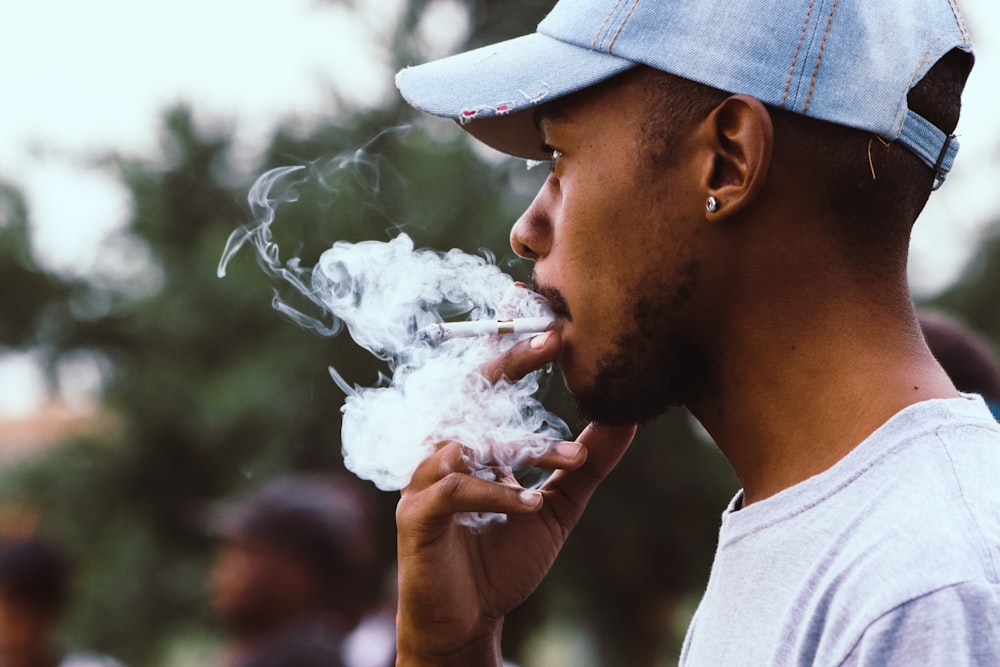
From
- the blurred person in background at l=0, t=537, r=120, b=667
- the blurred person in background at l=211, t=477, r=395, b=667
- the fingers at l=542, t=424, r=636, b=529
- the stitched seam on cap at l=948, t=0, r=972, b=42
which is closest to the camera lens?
the stitched seam on cap at l=948, t=0, r=972, b=42

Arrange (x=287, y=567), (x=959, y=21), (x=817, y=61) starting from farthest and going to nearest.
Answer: (x=287, y=567) < (x=959, y=21) < (x=817, y=61)

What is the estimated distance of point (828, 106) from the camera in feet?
5.28

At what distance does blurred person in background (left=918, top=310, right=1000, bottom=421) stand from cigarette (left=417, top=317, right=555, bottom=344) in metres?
1.72

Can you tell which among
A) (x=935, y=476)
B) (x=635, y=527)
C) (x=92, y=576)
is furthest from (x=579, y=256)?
(x=92, y=576)

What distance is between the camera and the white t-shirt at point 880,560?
4.03 feet

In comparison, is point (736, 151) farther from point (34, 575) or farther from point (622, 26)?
point (34, 575)

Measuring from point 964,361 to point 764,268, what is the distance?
1887 mm

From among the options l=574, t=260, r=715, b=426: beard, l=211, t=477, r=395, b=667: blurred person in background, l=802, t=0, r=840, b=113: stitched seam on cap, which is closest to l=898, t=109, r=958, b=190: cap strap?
l=802, t=0, r=840, b=113: stitched seam on cap

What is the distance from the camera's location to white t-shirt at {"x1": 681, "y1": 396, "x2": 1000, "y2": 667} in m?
1.23

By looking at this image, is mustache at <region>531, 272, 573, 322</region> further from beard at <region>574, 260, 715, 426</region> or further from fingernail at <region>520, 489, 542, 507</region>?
fingernail at <region>520, 489, 542, 507</region>

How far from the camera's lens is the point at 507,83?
193cm

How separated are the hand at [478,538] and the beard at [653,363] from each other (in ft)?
0.46

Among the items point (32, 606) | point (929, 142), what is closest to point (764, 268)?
point (929, 142)

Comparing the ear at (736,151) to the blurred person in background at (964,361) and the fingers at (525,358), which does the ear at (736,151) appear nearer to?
the fingers at (525,358)
